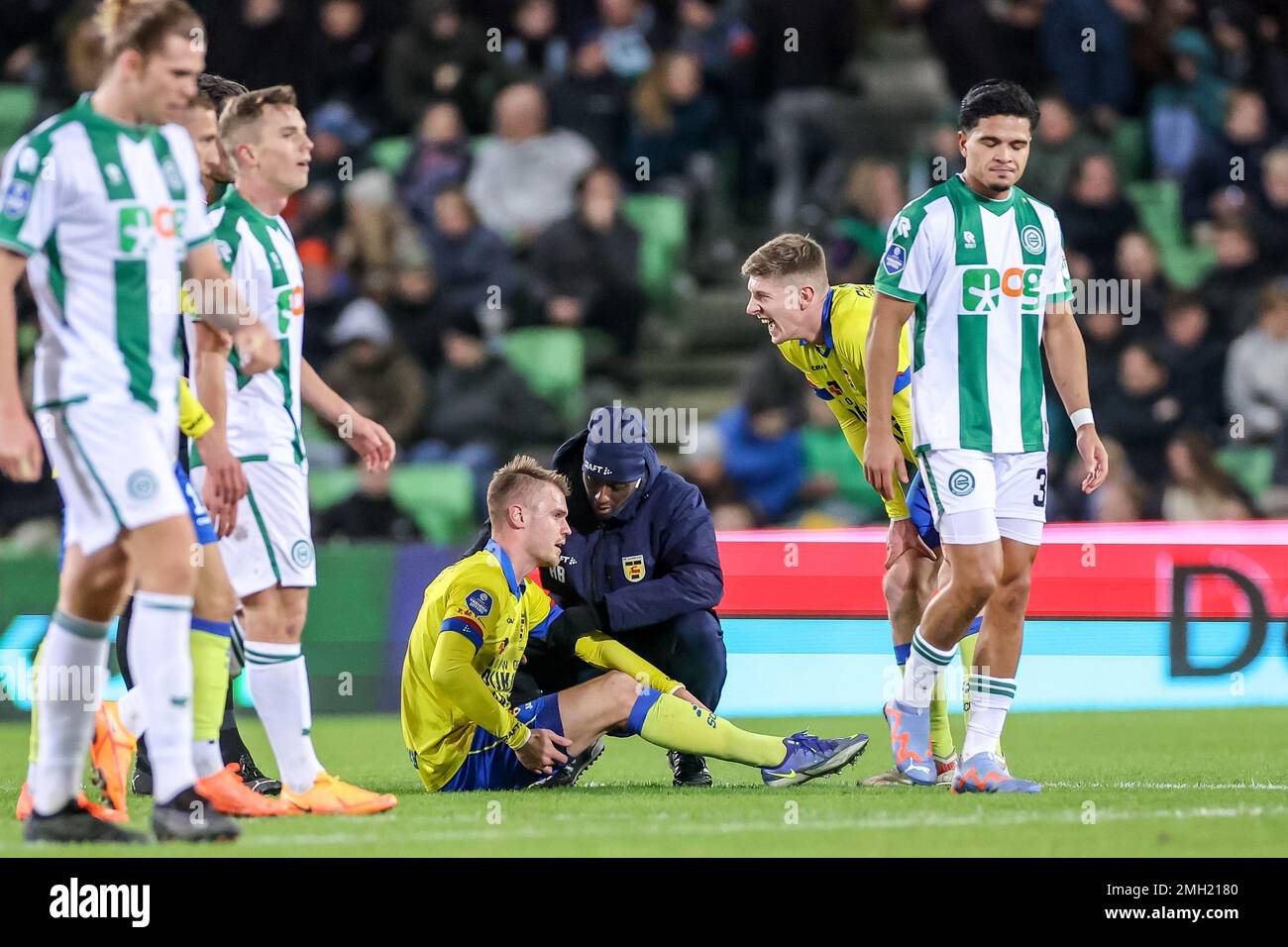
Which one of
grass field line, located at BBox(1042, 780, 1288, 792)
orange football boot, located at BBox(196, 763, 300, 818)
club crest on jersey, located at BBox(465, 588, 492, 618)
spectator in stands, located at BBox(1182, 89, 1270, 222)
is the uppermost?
spectator in stands, located at BBox(1182, 89, 1270, 222)

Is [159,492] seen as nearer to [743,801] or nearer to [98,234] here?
[98,234]

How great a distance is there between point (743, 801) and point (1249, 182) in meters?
8.24

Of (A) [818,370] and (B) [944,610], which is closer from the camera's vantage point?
(B) [944,610]

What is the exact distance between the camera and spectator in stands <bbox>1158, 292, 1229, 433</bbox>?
11.6 meters

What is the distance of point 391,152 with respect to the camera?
13180mm

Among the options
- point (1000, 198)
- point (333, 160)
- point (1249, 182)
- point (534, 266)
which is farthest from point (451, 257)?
point (1000, 198)

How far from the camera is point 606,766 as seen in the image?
736 centimetres

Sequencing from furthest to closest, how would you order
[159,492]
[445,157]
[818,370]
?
[445,157] < [818,370] < [159,492]

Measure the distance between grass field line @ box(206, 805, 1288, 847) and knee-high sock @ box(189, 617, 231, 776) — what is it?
0.48 metres

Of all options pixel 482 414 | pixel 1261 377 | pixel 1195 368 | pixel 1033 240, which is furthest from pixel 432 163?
pixel 1033 240

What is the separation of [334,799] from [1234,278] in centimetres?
834

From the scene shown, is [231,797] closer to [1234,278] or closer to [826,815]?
[826,815]

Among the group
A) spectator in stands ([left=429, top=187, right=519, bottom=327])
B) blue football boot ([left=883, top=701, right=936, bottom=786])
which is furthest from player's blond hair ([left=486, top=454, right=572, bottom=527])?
spectator in stands ([left=429, top=187, right=519, bottom=327])

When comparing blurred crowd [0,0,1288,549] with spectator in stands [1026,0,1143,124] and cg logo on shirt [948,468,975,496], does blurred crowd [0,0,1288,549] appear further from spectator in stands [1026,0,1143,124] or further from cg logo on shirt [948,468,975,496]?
cg logo on shirt [948,468,975,496]
